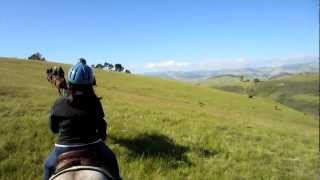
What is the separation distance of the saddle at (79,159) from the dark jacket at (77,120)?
30 cm

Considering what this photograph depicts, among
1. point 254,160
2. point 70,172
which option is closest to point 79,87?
point 70,172

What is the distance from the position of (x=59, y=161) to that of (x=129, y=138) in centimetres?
1165

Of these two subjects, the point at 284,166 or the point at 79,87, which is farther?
the point at 284,166

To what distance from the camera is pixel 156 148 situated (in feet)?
54.4

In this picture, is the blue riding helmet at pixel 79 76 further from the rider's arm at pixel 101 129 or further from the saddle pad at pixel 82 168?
the saddle pad at pixel 82 168

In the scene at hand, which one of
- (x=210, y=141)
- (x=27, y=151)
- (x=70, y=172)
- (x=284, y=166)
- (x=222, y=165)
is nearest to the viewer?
(x=70, y=172)

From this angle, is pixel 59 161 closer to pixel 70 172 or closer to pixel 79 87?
pixel 70 172

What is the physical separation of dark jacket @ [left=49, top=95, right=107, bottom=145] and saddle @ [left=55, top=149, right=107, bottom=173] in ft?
0.98

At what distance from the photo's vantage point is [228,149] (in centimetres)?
1908

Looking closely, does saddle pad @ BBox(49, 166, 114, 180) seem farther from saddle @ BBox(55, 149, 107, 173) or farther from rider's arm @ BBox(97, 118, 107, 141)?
rider's arm @ BBox(97, 118, 107, 141)

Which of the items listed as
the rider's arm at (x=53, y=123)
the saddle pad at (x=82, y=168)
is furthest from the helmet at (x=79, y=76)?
the saddle pad at (x=82, y=168)

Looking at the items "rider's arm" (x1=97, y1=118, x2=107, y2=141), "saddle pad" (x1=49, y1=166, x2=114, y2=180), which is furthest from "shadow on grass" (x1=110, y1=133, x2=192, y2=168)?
"saddle pad" (x1=49, y1=166, x2=114, y2=180)

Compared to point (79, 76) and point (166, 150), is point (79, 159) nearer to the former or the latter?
point (79, 76)

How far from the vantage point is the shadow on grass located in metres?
15.1
